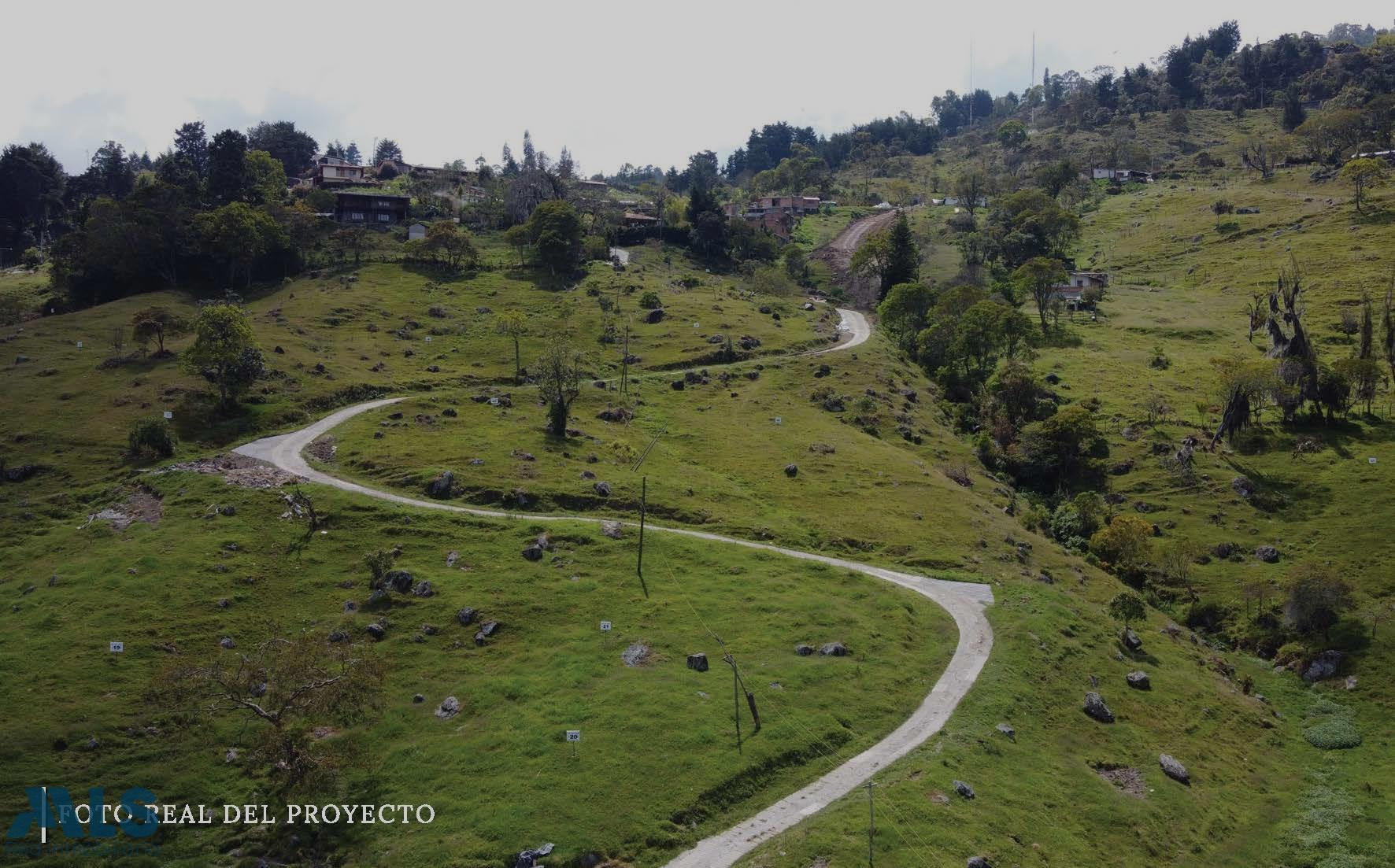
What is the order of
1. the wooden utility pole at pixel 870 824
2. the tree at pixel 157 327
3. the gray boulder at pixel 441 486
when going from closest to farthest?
the wooden utility pole at pixel 870 824 < the gray boulder at pixel 441 486 < the tree at pixel 157 327

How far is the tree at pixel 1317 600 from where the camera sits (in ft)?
265

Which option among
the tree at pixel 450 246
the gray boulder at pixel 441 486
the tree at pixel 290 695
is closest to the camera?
the tree at pixel 290 695

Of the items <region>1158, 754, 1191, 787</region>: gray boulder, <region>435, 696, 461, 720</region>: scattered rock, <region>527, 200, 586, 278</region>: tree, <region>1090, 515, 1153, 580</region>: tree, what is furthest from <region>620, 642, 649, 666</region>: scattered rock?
<region>527, 200, 586, 278</region>: tree

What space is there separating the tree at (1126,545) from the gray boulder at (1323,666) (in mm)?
17835

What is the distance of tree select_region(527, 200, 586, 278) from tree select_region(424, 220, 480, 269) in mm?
12858

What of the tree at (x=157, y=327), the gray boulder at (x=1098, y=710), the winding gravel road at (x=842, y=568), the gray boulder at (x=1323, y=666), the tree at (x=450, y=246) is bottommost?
the gray boulder at (x=1323, y=666)

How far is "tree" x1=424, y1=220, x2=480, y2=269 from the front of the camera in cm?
16512

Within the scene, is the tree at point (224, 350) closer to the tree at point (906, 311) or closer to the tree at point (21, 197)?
the tree at point (906, 311)

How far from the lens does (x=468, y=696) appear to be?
57219mm

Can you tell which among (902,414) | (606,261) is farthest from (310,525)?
(606,261)

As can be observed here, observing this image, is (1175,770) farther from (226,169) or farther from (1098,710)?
(226,169)

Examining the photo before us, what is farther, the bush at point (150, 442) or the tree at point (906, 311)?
the tree at point (906, 311)

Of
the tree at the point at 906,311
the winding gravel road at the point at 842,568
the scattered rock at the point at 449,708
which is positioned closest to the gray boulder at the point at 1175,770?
the winding gravel road at the point at 842,568

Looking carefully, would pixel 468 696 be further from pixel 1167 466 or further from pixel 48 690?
pixel 1167 466
